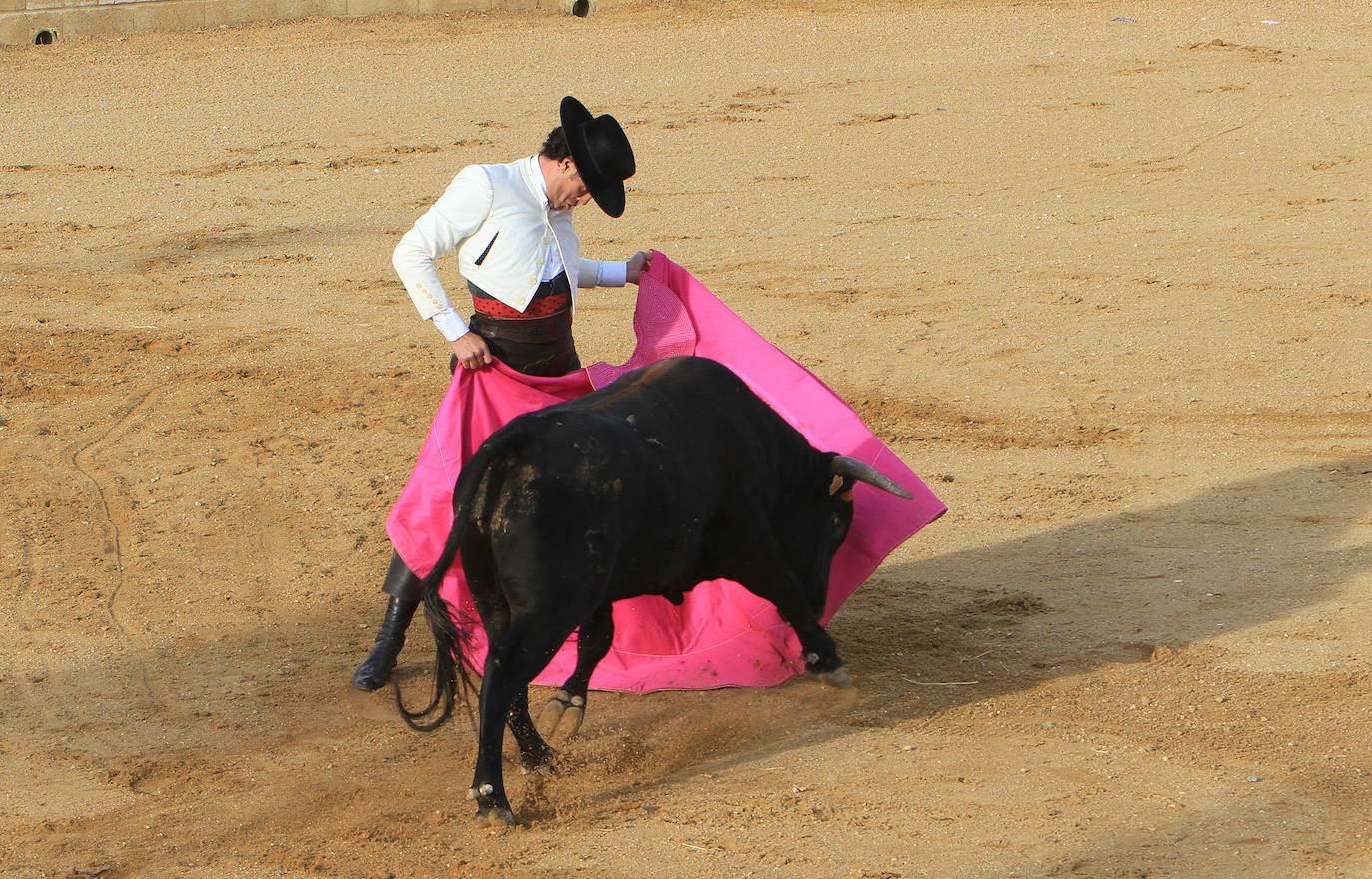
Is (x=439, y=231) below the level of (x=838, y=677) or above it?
above

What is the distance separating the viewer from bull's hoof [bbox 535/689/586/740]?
4.43 m

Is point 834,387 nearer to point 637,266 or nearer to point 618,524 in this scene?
point 637,266

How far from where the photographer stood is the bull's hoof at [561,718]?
14.5 ft

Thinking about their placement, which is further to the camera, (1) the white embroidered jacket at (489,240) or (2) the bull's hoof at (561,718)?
(1) the white embroidered jacket at (489,240)

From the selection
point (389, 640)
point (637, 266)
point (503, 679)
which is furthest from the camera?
point (637, 266)

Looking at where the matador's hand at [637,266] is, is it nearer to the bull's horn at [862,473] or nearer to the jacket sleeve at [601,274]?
the jacket sleeve at [601,274]

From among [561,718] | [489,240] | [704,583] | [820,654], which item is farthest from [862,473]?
[489,240]

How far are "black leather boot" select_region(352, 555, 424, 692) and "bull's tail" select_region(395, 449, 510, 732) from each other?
63 centimetres

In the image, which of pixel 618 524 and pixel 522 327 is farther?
pixel 522 327

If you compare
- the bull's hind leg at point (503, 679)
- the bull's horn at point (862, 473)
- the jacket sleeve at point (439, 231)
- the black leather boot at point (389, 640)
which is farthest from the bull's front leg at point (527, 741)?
the bull's horn at point (862, 473)

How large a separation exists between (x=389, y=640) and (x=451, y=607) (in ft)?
3.06

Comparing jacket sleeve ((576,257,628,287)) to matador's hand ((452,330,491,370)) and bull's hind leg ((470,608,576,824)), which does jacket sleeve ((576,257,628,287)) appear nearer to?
matador's hand ((452,330,491,370))

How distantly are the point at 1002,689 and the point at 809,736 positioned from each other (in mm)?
713

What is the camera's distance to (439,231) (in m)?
4.55
